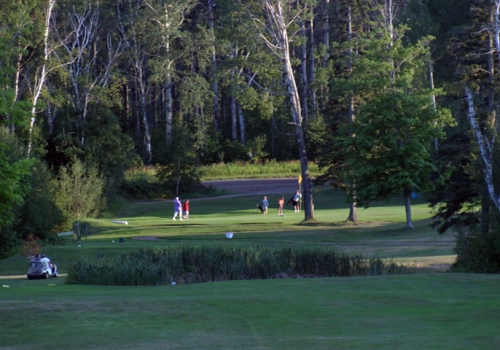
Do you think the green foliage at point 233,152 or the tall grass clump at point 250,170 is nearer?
the tall grass clump at point 250,170

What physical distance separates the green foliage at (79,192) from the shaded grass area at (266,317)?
34769mm

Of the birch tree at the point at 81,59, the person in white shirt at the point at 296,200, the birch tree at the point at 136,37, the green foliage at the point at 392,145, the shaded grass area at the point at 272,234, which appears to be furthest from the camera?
the birch tree at the point at 136,37

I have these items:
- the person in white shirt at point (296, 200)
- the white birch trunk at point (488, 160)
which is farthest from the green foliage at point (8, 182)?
the person in white shirt at point (296, 200)

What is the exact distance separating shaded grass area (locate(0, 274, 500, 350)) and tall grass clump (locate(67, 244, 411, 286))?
6108 millimetres

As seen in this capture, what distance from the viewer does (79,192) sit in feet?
177

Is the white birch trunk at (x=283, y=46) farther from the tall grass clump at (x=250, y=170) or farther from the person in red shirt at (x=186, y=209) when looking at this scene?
the tall grass clump at (x=250, y=170)

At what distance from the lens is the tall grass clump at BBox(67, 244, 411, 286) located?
25109 millimetres

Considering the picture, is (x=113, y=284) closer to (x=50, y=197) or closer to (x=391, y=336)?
(x=391, y=336)

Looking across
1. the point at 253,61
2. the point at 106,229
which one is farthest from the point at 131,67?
the point at 106,229

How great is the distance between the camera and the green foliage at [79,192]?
5308cm

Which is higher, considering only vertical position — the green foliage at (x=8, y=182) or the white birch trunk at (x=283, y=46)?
the white birch trunk at (x=283, y=46)

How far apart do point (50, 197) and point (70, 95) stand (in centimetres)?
2089

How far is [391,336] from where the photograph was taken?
12.1 m

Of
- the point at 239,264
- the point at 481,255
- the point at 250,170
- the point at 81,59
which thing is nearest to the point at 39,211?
the point at 239,264
